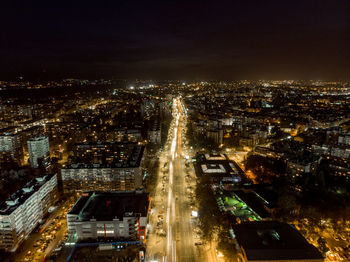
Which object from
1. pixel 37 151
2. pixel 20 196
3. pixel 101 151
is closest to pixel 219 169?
pixel 101 151

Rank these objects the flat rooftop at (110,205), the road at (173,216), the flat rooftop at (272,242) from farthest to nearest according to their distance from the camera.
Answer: the flat rooftop at (110,205)
the road at (173,216)
the flat rooftop at (272,242)

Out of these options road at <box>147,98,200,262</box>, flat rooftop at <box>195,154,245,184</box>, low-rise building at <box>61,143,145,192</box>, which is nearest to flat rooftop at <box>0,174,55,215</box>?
low-rise building at <box>61,143,145,192</box>

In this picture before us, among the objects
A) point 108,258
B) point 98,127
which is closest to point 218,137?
point 98,127

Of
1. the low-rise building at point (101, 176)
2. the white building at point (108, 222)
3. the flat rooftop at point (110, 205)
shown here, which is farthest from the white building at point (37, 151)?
the white building at point (108, 222)

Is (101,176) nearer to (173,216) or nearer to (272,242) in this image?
(173,216)

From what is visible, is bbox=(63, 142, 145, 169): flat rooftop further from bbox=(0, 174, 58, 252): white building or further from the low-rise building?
bbox=(0, 174, 58, 252): white building

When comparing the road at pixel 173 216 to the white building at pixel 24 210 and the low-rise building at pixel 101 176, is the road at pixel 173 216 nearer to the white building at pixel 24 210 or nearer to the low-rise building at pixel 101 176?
the low-rise building at pixel 101 176

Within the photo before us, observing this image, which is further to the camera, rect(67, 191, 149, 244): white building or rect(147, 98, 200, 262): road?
rect(67, 191, 149, 244): white building
